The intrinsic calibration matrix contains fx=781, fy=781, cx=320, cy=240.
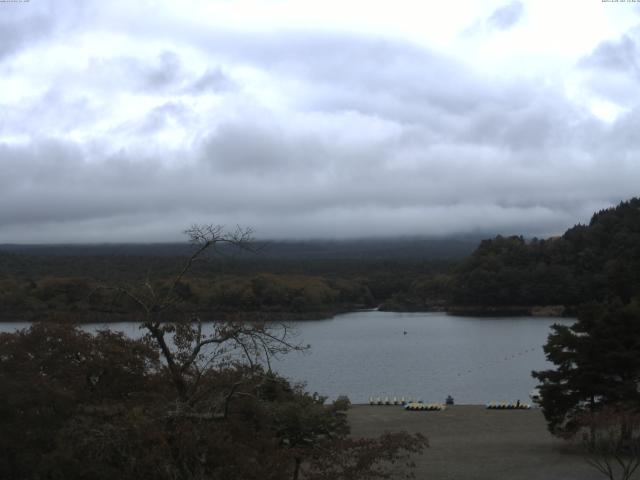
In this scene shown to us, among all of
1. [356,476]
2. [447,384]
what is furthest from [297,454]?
[447,384]

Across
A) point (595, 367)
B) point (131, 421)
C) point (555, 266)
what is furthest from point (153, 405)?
point (555, 266)

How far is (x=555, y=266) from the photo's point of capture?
11594cm

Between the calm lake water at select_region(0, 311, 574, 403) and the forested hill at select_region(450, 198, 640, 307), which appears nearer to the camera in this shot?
the calm lake water at select_region(0, 311, 574, 403)

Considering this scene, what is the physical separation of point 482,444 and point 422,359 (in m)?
35.2

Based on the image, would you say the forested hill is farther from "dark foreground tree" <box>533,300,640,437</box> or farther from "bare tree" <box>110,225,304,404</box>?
"bare tree" <box>110,225,304,404</box>

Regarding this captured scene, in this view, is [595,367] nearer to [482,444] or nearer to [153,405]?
[482,444]

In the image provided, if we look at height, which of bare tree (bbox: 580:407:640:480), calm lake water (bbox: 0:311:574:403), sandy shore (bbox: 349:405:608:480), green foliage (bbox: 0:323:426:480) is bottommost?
calm lake water (bbox: 0:311:574:403)

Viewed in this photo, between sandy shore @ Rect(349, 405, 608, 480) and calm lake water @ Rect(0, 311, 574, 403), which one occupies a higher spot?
sandy shore @ Rect(349, 405, 608, 480)

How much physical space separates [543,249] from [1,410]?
4631 inches

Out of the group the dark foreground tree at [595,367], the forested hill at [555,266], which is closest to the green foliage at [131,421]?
the dark foreground tree at [595,367]

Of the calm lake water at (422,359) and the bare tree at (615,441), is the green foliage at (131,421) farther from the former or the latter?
the calm lake water at (422,359)

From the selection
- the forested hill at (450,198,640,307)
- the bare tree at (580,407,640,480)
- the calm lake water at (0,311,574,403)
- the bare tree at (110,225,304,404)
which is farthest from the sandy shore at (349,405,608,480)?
the forested hill at (450,198,640,307)

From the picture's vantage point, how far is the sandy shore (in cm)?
2142

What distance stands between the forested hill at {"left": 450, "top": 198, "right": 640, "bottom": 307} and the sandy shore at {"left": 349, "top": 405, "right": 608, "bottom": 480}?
77.6 m
